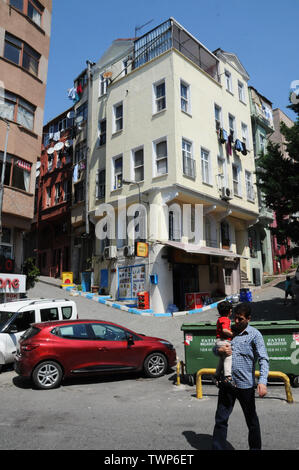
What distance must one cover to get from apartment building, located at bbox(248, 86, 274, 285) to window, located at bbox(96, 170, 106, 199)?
12250mm

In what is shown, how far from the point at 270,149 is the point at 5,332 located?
499 inches

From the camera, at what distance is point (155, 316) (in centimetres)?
1808

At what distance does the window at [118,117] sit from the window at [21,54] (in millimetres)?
6530

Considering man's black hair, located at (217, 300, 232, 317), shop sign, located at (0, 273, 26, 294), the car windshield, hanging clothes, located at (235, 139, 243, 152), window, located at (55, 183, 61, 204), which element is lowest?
the car windshield

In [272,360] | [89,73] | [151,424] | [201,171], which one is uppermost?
[89,73]

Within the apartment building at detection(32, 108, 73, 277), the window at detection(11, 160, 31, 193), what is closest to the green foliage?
the window at detection(11, 160, 31, 193)

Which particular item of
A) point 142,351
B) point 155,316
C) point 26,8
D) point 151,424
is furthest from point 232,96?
point 151,424

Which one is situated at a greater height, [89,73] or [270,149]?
[89,73]

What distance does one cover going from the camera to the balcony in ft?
73.5

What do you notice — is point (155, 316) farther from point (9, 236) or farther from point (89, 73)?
point (89, 73)

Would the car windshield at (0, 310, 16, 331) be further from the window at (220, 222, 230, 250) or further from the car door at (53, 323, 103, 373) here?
the window at (220, 222, 230, 250)

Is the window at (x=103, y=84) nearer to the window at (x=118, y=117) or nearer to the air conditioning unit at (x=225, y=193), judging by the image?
the window at (x=118, y=117)

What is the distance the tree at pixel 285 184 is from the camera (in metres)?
14.1
